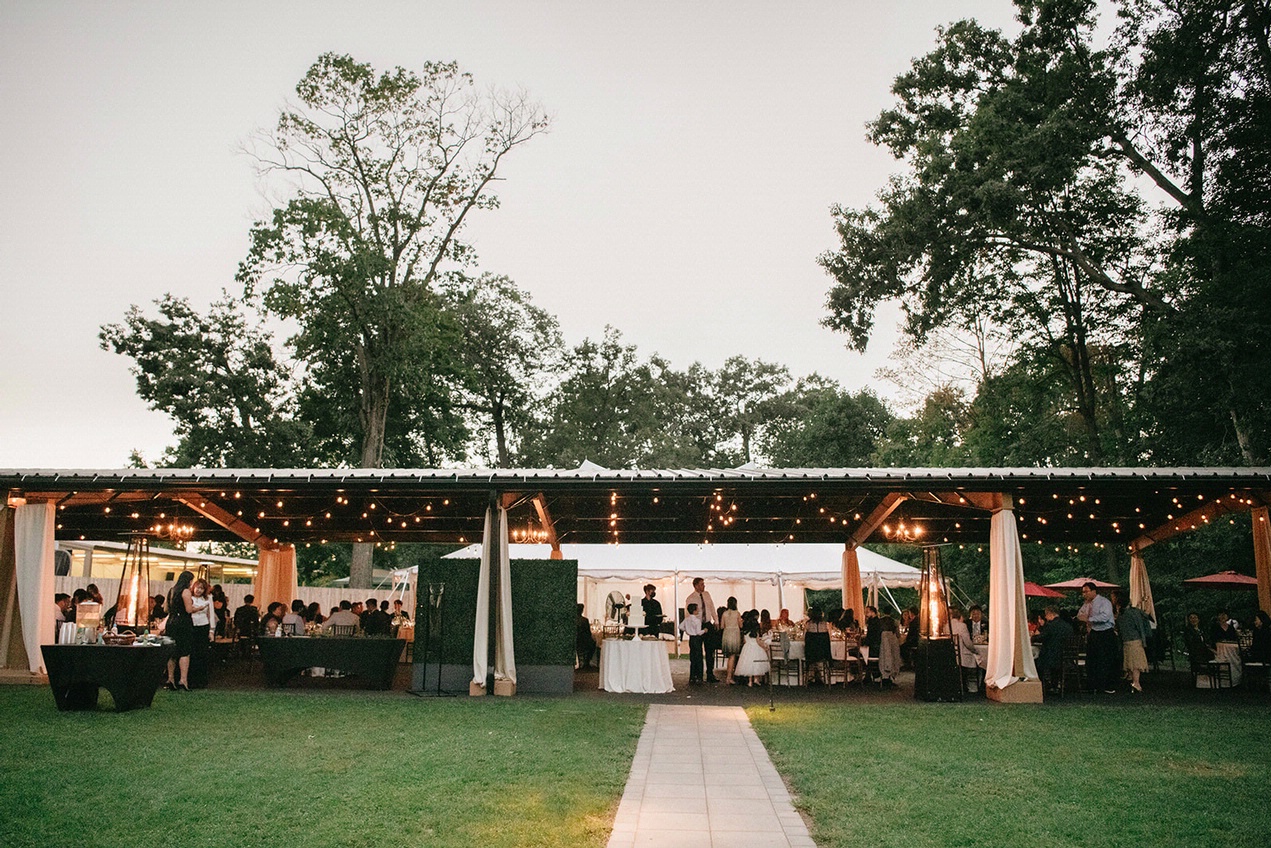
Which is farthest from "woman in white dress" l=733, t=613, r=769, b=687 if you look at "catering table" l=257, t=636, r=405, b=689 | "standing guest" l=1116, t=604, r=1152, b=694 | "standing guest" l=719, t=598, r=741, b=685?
"catering table" l=257, t=636, r=405, b=689

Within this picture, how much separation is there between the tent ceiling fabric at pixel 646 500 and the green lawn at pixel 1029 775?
2.93 metres

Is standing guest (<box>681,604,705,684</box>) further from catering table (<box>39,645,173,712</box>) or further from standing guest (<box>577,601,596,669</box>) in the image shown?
catering table (<box>39,645,173,712</box>)

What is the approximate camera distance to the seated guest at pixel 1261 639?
1164cm

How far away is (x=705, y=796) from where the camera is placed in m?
5.38

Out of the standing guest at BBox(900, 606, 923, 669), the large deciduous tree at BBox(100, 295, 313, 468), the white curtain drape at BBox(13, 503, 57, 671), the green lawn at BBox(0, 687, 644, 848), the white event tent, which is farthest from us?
the large deciduous tree at BBox(100, 295, 313, 468)

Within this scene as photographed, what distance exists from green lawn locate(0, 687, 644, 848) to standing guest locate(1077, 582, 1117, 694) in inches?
269

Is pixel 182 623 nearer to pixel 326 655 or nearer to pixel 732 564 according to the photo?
pixel 326 655

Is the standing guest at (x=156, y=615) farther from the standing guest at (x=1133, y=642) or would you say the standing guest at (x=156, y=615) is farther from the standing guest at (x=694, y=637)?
the standing guest at (x=1133, y=642)

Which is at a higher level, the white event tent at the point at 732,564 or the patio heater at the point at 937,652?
the white event tent at the point at 732,564

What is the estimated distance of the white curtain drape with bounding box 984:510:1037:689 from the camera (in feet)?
35.6

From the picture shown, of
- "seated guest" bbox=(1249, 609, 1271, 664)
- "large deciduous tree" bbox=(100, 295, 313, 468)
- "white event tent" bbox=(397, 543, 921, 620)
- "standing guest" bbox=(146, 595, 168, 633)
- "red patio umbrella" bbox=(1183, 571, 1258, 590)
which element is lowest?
"seated guest" bbox=(1249, 609, 1271, 664)

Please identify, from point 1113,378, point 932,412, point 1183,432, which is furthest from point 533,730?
point 932,412

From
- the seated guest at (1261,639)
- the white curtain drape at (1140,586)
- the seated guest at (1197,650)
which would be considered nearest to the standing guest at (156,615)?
the seated guest at (1197,650)

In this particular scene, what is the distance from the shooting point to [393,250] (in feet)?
73.2
